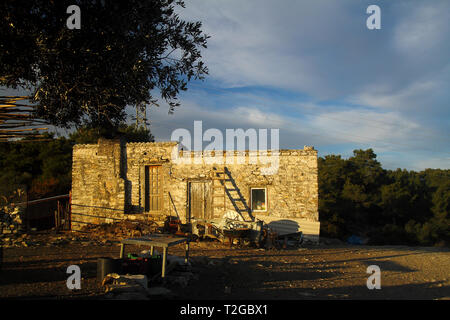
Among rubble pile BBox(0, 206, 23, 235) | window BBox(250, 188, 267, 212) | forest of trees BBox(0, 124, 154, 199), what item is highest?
forest of trees BBox(0, 124, 154, 199)

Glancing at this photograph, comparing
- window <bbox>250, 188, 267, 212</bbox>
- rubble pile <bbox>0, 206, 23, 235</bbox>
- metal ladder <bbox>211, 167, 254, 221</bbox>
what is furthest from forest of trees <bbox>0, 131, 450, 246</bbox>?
metal ladder <bbox>211, 167, 254, 221</bbox>

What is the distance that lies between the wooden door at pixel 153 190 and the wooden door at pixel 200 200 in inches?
62.8

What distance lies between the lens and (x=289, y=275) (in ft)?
28.2

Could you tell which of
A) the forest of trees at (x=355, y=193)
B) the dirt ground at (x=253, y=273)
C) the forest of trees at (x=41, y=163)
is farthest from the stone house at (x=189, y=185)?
the forest of trees at (x=41, y=163)

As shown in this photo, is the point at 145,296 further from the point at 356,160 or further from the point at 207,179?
the point at 356,160

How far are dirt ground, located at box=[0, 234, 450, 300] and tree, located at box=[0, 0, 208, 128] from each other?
3.17 meters

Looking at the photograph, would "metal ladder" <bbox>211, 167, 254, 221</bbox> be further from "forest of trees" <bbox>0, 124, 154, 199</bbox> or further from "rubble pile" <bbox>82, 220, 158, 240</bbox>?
"forest of trees" <bbox>0, 124, 154, 199</bbox>

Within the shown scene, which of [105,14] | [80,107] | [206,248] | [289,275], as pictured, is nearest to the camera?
[105,14]

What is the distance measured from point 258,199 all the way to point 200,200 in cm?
273

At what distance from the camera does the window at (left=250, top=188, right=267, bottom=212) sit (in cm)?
1534

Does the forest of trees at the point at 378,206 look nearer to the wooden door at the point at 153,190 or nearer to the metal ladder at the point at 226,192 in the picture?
the metal ladder at the point at 226,192

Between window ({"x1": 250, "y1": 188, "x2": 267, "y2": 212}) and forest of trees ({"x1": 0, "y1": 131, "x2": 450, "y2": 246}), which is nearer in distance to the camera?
Result: window ({"x1": 250, "y1": 188, "x2": 267, "y2": 212})
